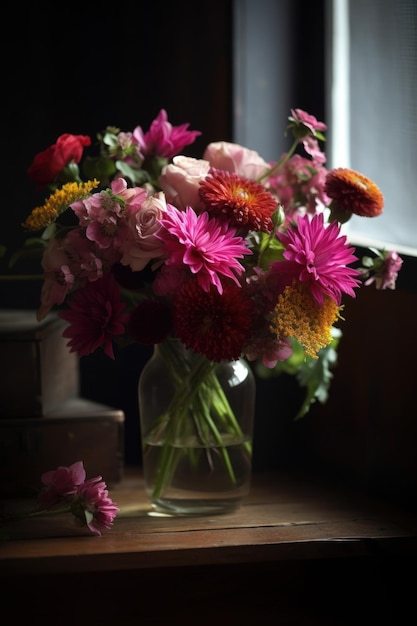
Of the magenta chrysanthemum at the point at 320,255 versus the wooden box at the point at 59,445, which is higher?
the magenta chrysanthemum at the point at 320,255

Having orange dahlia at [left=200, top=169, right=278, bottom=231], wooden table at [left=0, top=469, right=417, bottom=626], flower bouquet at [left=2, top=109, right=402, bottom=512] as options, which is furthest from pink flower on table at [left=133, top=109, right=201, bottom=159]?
wooden table at [left=0, top=469, right=417, bottom=626]

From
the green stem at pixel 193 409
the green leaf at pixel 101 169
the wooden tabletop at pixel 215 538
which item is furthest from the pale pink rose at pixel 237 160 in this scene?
the wooden tabletop at pixel 215 538

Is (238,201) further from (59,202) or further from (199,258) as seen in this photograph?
(59,202)

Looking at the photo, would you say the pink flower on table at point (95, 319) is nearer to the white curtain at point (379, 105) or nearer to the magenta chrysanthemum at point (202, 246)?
the magenta chrysanthemum at point (202, 246)

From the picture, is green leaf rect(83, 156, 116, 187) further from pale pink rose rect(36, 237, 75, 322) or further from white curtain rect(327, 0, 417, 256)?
white curtain rect(327, 0, 417, 256)

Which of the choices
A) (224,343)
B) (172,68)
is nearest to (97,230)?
(224,343)

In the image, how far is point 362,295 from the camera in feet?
4.35

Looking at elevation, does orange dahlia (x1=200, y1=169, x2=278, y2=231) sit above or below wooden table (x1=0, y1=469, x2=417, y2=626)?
above

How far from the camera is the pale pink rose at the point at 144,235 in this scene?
3.42 feet

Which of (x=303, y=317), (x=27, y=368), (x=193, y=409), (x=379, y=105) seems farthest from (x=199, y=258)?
(x=379, y=105)

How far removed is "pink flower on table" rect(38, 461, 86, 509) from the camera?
1.13 metres

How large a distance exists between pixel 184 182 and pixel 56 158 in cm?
18

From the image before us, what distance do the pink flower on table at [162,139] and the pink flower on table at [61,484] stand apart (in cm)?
42

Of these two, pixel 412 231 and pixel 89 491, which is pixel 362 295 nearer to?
pixel 412 231
